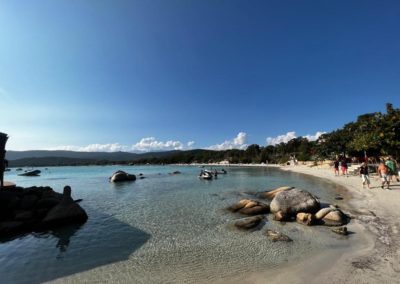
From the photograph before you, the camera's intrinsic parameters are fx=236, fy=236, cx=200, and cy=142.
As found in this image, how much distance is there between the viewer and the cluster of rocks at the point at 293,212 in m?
10.8

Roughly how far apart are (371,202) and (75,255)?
16.0 metres

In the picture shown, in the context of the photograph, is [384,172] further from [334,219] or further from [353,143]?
[353,143]

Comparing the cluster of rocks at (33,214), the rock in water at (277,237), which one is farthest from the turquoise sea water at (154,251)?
the cluster of rocks at (33,214)

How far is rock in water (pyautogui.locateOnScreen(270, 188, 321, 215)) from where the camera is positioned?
12.5 metres

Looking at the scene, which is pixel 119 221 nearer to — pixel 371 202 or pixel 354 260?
pixel 354 260

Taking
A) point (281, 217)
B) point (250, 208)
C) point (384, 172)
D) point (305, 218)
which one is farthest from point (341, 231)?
point (384, 172)

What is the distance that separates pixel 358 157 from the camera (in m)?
55.2

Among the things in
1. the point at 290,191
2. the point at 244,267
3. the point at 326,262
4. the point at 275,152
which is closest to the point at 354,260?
the point at 326,262

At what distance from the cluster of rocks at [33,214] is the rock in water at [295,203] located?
11190mm

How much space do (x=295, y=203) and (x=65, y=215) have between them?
41.6ft

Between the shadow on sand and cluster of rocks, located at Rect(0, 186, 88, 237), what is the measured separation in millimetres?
955

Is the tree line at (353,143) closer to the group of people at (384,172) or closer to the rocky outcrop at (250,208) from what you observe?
the group of people at (384,172)

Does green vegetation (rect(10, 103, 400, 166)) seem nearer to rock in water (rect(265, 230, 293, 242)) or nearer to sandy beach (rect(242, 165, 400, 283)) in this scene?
sandy beach (rect(242, 165, 400, 283))

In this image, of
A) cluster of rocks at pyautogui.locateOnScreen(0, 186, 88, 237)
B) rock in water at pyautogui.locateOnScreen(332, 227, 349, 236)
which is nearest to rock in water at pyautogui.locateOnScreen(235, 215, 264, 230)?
rock in water at pyautogui.locateOnScreen(332, 227, 349, 236)
